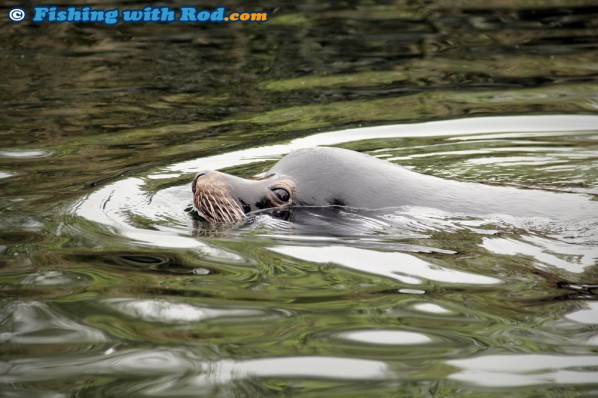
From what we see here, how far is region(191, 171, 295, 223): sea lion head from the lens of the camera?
22.8 feet

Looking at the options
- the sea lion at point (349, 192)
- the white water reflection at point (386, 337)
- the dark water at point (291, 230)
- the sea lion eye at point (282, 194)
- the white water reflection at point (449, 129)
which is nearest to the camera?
the dark water at point (291, 230)

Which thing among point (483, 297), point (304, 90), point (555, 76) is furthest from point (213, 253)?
point (555, 76)

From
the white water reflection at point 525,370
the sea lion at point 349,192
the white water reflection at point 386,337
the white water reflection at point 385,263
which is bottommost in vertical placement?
the white water reflection at point 525,370

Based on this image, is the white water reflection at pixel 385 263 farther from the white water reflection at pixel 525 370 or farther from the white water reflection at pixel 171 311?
the white water reflection at pixel 525 370

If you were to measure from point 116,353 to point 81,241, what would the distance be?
74.9 inches

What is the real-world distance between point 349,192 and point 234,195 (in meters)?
0.83

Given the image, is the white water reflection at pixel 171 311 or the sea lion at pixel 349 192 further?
the sea lion at pixel 349 192

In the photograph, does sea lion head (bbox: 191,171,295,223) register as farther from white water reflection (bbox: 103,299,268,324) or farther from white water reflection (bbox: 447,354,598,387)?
white water reflection (bbox: 447,354,598,387)

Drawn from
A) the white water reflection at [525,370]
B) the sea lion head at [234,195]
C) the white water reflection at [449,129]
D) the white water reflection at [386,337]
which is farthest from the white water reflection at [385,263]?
the white water reflection at [449,129]

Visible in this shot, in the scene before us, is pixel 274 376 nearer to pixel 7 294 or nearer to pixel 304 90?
pixel 7 294

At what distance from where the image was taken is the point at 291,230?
6.57 m

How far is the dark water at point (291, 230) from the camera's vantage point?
4422 mm

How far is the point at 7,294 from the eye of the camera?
5.36 m

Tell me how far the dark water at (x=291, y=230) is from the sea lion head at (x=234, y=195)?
175mm
